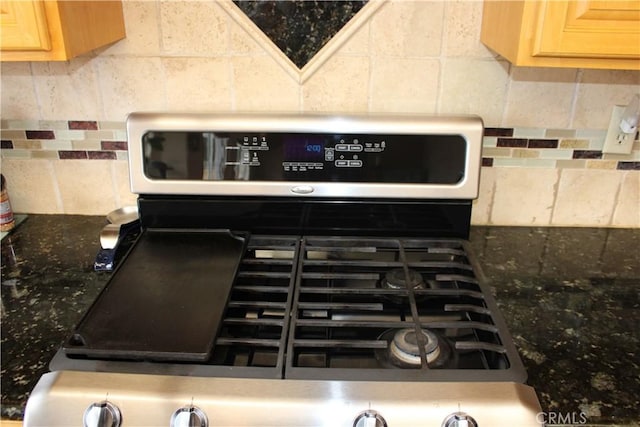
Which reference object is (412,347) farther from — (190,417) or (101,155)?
(101,155)

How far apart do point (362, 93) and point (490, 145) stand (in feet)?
1.05

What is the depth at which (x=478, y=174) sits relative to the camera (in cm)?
114

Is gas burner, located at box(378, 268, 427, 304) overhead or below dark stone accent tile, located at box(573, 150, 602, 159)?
below

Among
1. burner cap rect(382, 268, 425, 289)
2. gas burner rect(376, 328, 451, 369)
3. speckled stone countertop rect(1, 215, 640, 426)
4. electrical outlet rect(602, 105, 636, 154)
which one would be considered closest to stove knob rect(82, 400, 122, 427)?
speckled stone countertop rect(1, 215, 640, 426)

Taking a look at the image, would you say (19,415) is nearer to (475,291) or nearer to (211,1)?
(475,291)

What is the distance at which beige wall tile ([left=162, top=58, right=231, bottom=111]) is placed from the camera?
1252 mm

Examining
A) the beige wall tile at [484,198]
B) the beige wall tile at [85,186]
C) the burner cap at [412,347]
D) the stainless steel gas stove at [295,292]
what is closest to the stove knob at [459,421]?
the stainless steel gas stove at [295,292]

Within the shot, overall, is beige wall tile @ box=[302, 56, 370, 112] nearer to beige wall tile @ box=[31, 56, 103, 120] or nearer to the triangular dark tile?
the triangular dark tile

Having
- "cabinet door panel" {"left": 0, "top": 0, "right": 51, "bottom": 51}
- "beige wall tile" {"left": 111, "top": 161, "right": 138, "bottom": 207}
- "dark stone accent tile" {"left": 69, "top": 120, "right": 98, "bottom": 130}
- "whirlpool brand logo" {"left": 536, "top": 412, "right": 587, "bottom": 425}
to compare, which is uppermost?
"cabinet door panel" {"left": 0, "top": 0, "right": 51, "bottom": 51}

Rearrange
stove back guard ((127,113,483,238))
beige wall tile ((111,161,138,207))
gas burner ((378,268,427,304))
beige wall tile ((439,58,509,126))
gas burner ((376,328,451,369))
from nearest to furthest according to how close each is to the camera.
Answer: gas burner ((376,328,451,369))
gas burner ((378,268,427,304))
stove back guard ((127,113,483,238))
beige wall tile ((439,58,509,126))
beige wall tile ((111,161,138,207))

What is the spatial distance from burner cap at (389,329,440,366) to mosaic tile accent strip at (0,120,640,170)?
57 centimetres

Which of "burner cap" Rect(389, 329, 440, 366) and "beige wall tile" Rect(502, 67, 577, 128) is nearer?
"burner cap" Rect(389, 329, 440, 366)

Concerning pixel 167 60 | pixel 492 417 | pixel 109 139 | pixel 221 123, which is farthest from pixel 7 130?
pixel 492 417

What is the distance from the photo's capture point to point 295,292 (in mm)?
990
